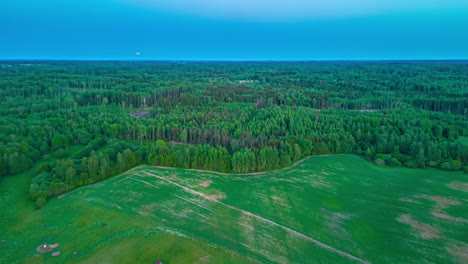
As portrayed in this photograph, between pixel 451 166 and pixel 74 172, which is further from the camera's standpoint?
pixel 451 166

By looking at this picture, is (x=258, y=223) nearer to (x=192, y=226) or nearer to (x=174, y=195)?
(x=192, y=226)

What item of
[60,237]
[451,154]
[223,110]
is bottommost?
[60,237]

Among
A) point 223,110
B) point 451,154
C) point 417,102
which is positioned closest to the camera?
point 451,154

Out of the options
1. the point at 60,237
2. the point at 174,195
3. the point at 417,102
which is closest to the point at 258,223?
the point at 174,195

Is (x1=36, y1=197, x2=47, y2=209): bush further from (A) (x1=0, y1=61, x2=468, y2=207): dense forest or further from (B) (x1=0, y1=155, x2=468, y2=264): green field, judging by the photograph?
(B) (x1=0, y1=155, x2=468, y2=264): green field

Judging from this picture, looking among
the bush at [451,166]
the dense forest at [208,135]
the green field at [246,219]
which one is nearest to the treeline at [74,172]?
the dense forest at [208,135]

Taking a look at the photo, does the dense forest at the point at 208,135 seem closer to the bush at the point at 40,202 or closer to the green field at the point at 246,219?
the bush at the point at 40,202

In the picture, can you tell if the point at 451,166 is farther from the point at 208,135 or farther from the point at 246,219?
the point at 208,135

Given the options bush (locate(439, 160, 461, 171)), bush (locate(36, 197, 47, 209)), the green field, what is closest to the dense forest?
bush (locate(36, 197, 47, 209))

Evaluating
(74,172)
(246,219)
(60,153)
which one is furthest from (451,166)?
(60,153)
